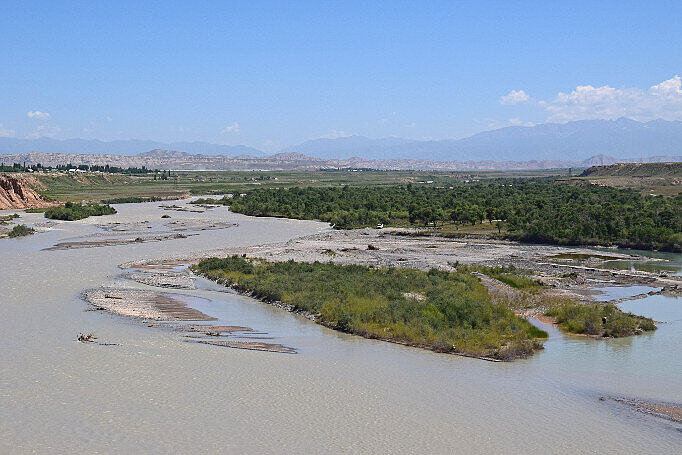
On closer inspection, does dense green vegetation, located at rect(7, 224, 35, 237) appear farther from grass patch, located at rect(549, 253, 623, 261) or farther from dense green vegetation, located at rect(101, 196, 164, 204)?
grass patch, located at rect(549, 253, 623, 261)

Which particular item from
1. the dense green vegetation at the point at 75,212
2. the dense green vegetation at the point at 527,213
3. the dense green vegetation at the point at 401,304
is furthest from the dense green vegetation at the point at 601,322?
the dense green vegetation at the point at 75,212

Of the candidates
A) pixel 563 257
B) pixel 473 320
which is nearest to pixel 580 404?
pixel 473 320

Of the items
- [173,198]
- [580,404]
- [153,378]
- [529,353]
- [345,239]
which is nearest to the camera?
[580,404]

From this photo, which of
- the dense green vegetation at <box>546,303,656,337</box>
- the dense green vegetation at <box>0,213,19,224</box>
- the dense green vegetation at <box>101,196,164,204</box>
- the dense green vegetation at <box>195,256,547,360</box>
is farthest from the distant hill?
the dense green vegetation at <box>0,213,19,224</box>

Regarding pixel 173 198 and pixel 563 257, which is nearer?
pixel 563 257

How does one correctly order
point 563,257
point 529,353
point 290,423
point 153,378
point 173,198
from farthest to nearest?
point 173,198 → point 563,257 → point 529,353 → point 153,378 → point 290,423

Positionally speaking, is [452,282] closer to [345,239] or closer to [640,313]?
[640,313]
